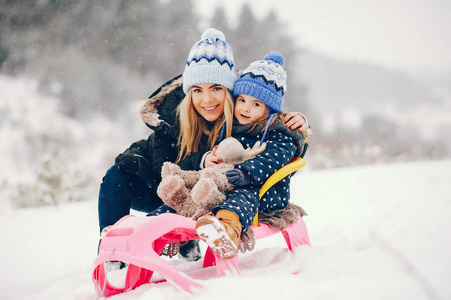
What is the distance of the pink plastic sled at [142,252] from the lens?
3.38ft

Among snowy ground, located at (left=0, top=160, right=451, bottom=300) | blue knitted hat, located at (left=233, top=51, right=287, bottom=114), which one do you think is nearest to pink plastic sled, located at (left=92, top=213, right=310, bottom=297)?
snowy ground, located at (left=0, top=160, right=451, bottom=300)

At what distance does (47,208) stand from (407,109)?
33.0 feet

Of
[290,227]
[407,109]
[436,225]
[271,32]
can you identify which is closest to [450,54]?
[407,109]

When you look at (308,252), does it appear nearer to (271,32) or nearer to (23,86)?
(23,86)

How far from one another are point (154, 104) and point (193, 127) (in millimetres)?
320

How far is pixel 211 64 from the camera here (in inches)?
70.1

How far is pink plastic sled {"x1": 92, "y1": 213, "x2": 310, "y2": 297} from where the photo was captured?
103cm

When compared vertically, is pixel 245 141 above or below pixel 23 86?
below

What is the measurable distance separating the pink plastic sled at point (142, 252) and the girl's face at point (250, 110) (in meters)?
0.68

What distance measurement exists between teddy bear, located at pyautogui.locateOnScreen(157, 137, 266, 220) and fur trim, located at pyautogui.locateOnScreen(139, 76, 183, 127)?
0.47m

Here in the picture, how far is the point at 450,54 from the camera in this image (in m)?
10.0

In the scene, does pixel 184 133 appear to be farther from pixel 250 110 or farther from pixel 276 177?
pixel 276 177

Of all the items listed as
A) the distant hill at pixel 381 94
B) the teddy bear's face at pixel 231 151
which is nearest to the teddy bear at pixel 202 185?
the teddy bear's face at pixel 231 151

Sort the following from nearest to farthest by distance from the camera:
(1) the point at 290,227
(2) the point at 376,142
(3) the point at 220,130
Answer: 1. (1) the point at 290,227
2. (3) the point at 220,130
3. (2) the point at 376,142
